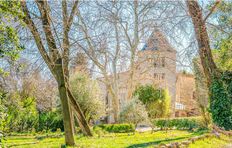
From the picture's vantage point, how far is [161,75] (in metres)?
25.8

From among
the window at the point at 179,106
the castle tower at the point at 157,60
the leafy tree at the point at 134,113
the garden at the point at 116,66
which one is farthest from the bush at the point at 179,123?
the window at the point at 179,106

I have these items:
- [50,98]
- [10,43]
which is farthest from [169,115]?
[10,43]

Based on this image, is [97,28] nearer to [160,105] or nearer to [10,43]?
[10,43]

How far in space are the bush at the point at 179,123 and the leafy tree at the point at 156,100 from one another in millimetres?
5627

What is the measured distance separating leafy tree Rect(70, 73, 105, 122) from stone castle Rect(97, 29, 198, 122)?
7.80 feet

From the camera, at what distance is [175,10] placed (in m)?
13.9

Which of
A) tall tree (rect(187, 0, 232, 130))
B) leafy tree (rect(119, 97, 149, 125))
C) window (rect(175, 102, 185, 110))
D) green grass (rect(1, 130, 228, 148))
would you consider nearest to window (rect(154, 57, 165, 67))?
leafy tree (rect(119, 97, 149, 125))

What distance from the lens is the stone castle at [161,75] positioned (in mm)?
17891

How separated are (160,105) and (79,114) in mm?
14631

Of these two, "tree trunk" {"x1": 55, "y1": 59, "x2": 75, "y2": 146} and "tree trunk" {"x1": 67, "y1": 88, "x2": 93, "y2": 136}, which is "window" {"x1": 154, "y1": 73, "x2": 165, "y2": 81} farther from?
"tree trunk" {"x1": 55, "y1": 59, "x2": 75, "y2": 146}

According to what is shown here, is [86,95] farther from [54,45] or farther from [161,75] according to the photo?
[161,75]

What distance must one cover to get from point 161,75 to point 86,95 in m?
11.4

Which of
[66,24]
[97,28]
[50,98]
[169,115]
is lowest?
[169,115]

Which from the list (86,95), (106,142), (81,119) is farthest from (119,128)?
(106,142)
